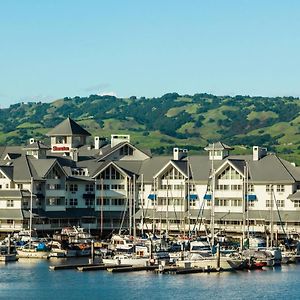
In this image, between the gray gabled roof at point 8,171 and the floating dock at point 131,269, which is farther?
the gray gabled roof at point 8,171

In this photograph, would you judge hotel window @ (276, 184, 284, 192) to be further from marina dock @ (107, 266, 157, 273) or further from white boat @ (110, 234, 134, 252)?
marina dock @ (107, 266, 157, 273)

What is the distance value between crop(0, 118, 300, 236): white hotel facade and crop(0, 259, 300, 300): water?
74.1 feet

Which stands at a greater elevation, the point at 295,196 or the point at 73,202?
the point at 73,202

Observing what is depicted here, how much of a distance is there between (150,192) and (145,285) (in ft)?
136

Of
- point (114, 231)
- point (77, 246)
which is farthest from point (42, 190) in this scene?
point (77, 246)

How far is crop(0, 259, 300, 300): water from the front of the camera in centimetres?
8569

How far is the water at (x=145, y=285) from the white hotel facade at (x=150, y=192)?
2259cm

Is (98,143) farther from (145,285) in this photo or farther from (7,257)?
(145,285)

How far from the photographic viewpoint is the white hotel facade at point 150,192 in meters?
124

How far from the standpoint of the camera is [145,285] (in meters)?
90.2

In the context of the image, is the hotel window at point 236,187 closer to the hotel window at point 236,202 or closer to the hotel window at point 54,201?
the hotel window at point 236,202

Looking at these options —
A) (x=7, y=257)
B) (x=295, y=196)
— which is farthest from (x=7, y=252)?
(x=295, y=196)

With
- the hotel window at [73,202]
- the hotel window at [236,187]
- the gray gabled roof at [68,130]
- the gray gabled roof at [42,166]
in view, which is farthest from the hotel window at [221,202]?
the gray gabled roof at [68,130]

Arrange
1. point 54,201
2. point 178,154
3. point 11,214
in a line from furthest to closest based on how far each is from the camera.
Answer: point 178,154, point 54,201, point 11,214
